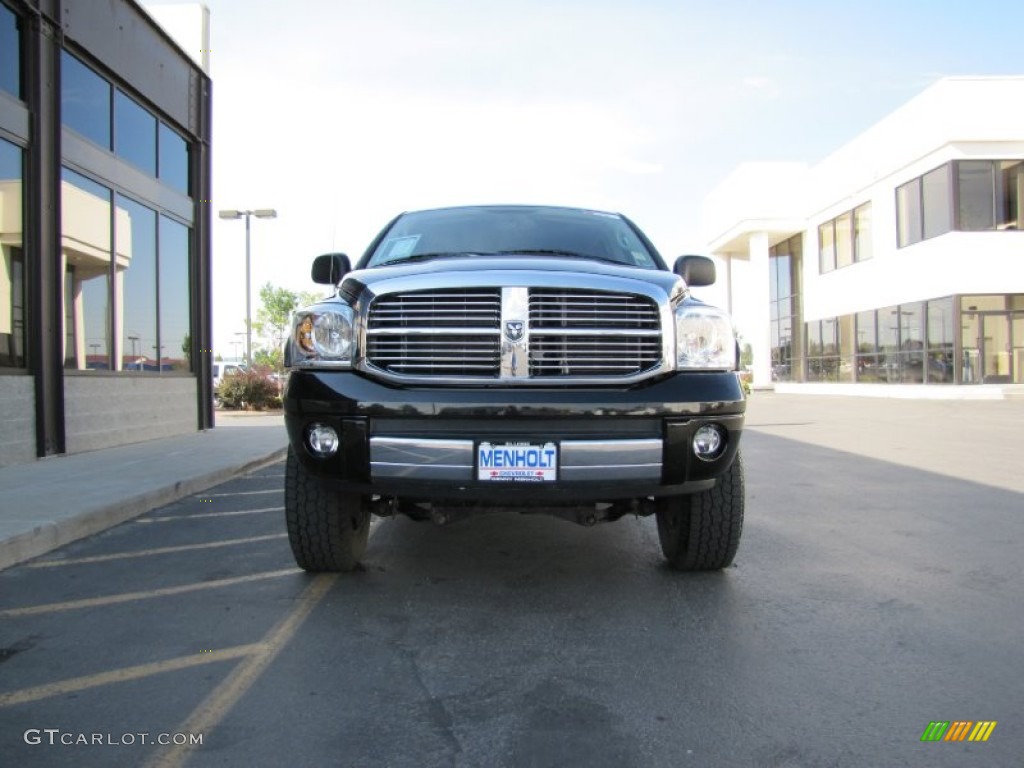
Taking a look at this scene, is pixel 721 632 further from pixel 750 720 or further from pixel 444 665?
pixel 444 665

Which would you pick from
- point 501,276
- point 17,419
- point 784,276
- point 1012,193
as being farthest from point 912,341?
point 17,419

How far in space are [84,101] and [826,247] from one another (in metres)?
28.3

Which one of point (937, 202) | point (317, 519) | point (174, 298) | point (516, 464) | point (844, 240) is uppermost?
point (844, 240)

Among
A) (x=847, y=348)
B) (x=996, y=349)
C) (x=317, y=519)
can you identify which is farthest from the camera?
(x=847, y=348)

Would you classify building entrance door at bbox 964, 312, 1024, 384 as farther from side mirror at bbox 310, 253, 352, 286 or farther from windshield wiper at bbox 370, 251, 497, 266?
side mirror at bbox 310, 253, 352, 286

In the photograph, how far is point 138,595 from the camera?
147 inches

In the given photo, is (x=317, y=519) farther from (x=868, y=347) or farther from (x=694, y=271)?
(x=868, y=347)

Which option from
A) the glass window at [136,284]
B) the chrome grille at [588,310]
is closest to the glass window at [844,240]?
the glass window at [136,284]

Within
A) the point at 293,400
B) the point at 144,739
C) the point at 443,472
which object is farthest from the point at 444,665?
the point at 293,400

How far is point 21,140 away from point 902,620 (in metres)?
9.18

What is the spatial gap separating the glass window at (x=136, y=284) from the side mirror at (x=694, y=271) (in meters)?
8.41

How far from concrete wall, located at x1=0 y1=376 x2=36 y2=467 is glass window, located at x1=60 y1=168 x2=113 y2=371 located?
908 mm

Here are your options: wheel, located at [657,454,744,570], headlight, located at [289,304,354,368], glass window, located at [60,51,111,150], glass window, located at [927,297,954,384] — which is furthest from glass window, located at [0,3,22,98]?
glass window, located at [927,297,954,384]

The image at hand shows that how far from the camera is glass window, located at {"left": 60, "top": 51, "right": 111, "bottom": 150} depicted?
8734 mm
